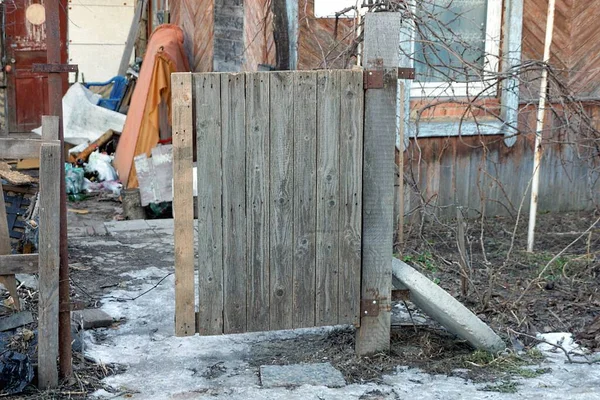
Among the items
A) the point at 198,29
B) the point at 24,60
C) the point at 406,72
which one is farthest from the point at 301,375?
the point at 24,60

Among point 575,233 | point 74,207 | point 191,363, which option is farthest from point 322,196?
point 74,207

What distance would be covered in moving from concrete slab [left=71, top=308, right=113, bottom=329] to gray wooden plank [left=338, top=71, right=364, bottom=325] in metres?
1.73

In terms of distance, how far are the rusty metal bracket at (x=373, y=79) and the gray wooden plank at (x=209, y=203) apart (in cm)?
90

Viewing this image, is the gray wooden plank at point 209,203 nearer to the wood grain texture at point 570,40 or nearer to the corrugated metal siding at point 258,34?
the corrugated metal siding at point 258,34

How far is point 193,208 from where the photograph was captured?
471 cm

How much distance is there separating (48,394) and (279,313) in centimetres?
141

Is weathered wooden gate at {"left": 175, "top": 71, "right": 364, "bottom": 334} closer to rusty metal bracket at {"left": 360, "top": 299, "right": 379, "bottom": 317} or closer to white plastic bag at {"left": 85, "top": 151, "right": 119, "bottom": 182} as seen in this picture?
rusty metal bracket at {"left": 360, "top": 299, "right": 379, "bottom": 317}

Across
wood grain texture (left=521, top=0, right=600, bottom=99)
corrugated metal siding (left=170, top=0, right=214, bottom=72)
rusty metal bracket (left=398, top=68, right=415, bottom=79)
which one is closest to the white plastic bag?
corrugated metal siding (left=170, top=0, right=214, bottom=72)

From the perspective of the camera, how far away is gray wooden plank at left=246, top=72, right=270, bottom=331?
15.5ft

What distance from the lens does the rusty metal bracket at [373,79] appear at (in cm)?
490

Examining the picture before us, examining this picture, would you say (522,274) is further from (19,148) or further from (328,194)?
(19,148)

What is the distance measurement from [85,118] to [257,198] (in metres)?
8.82

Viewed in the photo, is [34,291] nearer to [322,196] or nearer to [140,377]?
[140,377]

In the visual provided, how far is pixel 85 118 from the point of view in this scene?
42.5 ft
